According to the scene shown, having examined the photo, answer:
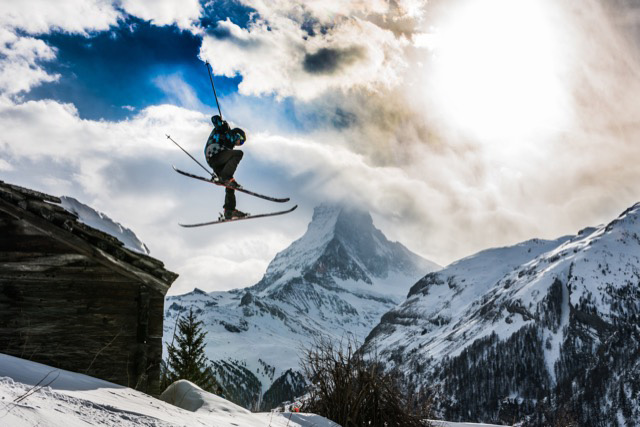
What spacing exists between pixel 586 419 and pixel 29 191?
185m

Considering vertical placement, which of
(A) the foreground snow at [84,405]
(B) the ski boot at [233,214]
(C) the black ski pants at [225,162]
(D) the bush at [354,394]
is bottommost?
(A) the foreground snow at [84,405]

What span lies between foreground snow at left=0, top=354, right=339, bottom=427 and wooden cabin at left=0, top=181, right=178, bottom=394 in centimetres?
257

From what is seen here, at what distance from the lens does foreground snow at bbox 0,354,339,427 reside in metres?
4.01

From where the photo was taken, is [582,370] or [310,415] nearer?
[310,415]

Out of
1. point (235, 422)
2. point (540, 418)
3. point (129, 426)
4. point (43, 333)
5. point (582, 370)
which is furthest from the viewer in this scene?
point (582, 370)

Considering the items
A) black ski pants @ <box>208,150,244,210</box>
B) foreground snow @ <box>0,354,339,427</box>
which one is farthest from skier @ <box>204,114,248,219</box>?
foreground snow @ <box>0,354,339,427</box>

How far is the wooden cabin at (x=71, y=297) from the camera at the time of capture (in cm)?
857

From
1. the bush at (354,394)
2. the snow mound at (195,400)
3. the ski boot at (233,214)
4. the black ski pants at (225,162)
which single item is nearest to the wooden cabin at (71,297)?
the snow mound at (195,400)

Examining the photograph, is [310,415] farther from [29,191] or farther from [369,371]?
[29,191]

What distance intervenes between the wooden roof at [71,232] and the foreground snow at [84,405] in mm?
3123

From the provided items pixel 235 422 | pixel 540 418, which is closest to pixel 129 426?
pixel 235 422

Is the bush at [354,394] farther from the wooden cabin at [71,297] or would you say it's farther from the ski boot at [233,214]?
the ski boot at [233,214]

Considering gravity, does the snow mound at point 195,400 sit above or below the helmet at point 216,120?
below

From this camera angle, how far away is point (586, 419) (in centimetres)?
16212
